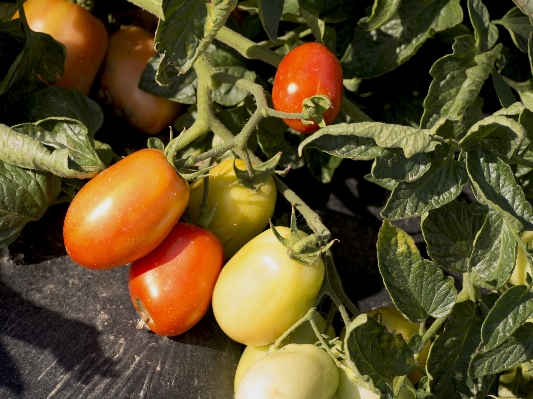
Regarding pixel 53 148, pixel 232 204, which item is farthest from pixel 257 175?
pixel 53 148

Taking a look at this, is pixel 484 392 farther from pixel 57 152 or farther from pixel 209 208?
pixel 57 152

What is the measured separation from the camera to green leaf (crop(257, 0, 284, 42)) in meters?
0.73

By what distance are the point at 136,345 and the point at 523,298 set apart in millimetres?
496

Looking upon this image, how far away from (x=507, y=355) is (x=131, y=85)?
686 mm

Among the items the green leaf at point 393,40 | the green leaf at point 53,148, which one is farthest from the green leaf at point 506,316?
the green leaf at point 53,148

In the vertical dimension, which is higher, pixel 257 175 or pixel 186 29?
pixel 186 29

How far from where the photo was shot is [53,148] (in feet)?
2.55

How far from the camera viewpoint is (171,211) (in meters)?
0.74

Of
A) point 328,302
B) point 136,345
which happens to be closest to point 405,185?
point 328,302

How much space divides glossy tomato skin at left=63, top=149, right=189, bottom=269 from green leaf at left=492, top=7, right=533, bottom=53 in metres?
0.59

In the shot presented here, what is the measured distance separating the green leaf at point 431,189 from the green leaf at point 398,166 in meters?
0.03

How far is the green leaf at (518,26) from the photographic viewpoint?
951mm

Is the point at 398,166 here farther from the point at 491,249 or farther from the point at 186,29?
the point at 186,29

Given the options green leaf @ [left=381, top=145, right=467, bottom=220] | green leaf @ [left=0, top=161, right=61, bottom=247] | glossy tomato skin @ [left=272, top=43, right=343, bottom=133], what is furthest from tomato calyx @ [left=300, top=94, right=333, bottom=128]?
green leaf @ [left=0, top=161, right=61, bottom=247]
